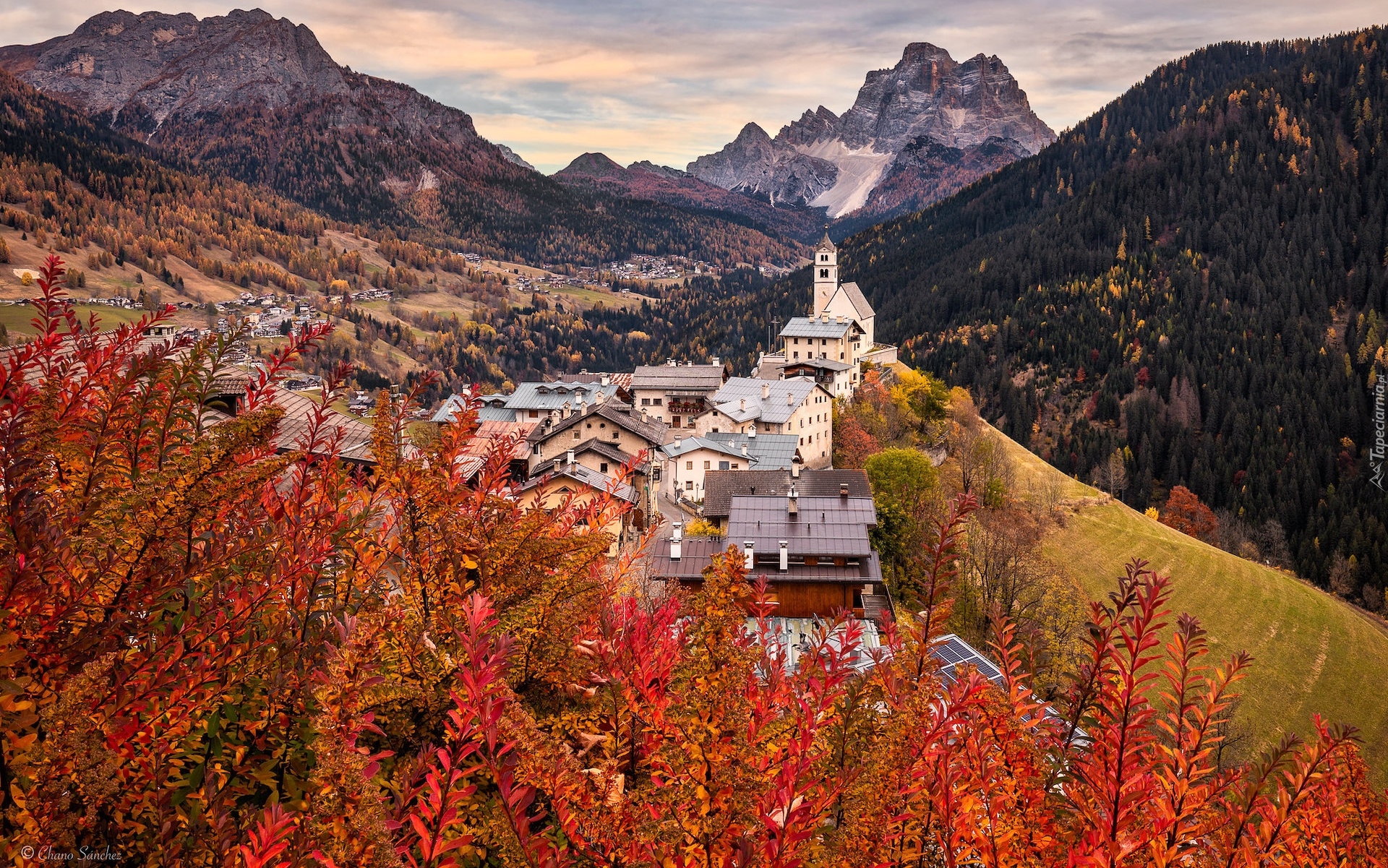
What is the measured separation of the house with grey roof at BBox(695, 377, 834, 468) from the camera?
81625 millimetres

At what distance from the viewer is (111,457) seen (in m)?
9.09

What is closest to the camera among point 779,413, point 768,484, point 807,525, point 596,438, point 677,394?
point 807,525

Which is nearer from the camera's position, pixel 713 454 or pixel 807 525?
pixel 807 525

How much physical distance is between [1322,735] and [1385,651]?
87.4m

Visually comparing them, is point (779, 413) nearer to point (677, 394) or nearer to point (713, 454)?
point (713, 454)

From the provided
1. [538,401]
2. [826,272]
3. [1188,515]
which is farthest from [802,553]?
[1188,515]

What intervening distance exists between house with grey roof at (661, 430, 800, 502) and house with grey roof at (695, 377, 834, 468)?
2729 mm

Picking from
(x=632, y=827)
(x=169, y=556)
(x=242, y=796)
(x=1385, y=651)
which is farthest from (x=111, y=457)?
(x=1385, y=651)

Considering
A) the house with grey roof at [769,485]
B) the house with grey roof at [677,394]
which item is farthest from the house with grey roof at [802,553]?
the house with grey roof at [677,394]

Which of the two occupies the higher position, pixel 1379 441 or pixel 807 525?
pixel 807 525

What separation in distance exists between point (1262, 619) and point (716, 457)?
52.9m

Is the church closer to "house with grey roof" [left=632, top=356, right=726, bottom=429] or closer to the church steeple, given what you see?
the church steeple

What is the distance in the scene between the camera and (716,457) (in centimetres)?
7469

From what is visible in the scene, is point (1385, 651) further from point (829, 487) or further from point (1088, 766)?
point (1088, 766)
